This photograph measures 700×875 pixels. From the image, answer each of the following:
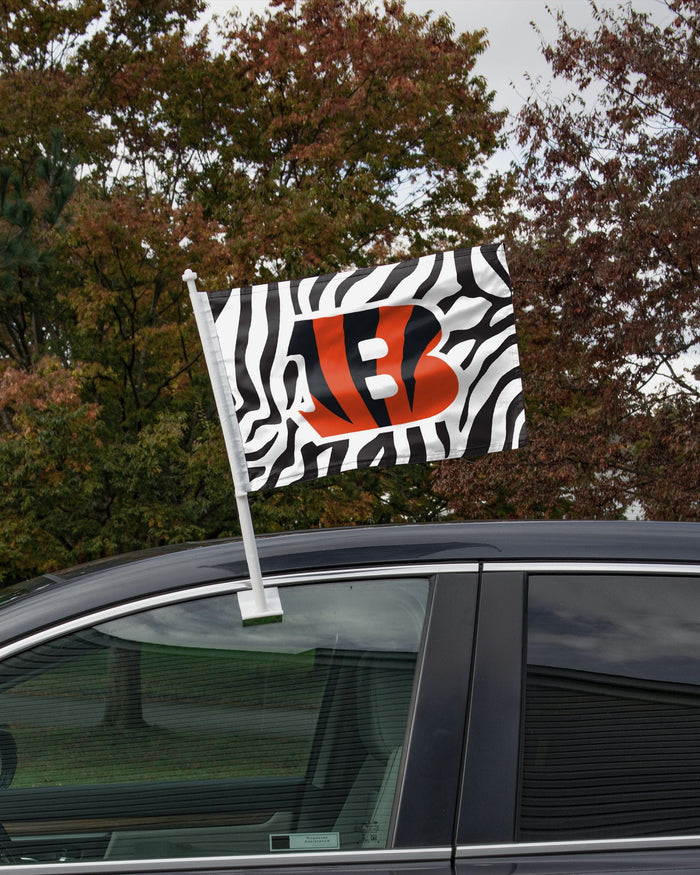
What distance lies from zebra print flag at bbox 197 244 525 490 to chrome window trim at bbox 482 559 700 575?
Result: 1.30 ft

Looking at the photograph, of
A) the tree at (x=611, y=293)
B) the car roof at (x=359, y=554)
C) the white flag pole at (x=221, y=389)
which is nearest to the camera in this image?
the car roof at (x=359, y=554)

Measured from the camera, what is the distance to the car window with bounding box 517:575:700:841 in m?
1.62

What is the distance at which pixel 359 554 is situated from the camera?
186 centimetres

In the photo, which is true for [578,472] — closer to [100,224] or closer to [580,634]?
[100,224]

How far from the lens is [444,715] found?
1.67 meters

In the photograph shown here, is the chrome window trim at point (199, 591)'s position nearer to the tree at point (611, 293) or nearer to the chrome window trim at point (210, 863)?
the chrome window trim at point (210, 863)

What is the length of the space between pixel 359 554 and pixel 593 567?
1.55ft

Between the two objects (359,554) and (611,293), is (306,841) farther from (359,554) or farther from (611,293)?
(611,293)

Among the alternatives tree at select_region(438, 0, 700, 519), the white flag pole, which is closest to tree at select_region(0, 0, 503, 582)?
tree at select_region(438, 0, 700, 519)

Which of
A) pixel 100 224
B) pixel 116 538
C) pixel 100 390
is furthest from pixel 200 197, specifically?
pixel 116 538

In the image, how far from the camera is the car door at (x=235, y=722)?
1.67m

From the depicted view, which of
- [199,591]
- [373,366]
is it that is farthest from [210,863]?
[373,366]

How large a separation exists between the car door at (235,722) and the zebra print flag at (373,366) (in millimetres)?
431

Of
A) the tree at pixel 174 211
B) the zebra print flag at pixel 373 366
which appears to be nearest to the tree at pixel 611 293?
the tree at pixel 174 211
